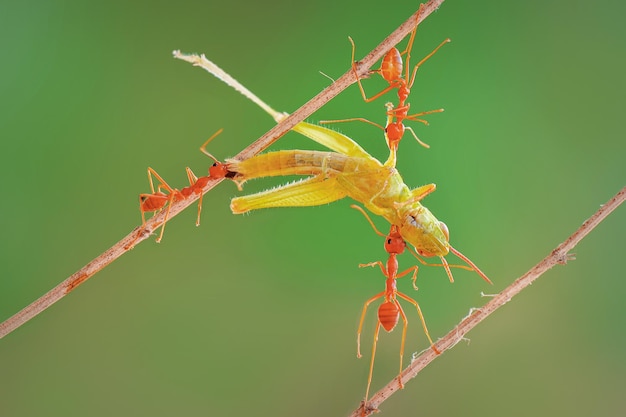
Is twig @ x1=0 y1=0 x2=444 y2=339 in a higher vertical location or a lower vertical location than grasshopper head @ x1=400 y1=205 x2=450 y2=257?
higher

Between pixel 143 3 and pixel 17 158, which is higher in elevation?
pixel 143 3

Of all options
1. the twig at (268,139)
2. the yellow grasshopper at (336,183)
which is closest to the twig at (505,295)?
the yellow grasshopper at (336,183)

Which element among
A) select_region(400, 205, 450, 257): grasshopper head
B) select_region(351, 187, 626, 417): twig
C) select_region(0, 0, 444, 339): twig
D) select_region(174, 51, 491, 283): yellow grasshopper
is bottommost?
select_region(351, 187, 626, 417): twig

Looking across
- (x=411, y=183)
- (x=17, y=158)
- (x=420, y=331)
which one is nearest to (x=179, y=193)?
(x=411, y=183)

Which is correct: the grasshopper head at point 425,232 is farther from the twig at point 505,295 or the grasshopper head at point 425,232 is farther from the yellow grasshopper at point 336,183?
the twig at point 505,295

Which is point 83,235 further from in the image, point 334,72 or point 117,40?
point 334,72

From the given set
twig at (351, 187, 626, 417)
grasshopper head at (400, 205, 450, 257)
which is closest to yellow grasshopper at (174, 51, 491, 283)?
grasshopper head at (400, 205, 450, 257)

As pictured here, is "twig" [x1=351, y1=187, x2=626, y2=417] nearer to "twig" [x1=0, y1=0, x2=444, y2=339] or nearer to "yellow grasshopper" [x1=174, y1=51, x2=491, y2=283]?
"yellow grasshopper" [x1=174, y1=51, x2=491, y2=283]
